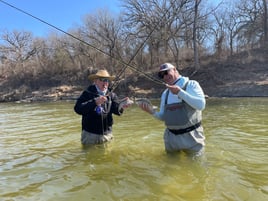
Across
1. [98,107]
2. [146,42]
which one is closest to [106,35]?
[146,42]

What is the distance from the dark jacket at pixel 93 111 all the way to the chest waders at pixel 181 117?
1526mm

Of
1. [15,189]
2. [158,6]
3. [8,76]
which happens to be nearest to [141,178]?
[15,189]

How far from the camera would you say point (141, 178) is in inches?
194

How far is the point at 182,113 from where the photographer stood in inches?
197

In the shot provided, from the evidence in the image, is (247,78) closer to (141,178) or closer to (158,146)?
(158,146)

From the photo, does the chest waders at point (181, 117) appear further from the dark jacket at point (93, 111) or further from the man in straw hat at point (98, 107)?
the dark jacket at point (93, 111)

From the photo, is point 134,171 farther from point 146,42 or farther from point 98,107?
point 146,42

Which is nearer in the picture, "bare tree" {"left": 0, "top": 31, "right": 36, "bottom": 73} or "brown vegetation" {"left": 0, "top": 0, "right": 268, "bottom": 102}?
"brown vegetation" {"left": 0, "top": 0, "right": 268, "bottom": 102}

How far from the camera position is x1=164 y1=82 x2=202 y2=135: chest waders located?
501 centimetres

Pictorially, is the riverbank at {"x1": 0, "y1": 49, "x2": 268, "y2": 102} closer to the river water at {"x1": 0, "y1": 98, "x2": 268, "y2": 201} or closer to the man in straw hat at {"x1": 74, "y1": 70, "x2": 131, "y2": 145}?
the river water at {"x1": 0, "y1": 98, "x2": 268, "y2": 201}

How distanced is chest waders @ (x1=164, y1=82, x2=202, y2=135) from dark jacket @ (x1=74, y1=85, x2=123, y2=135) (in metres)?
1.53

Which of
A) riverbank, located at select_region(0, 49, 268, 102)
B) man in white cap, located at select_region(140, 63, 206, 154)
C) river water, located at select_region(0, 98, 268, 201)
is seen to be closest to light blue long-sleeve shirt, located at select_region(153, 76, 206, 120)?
man in white cap, located at select_region(140, 63, 206, 154)

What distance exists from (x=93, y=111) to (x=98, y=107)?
0.13 metres

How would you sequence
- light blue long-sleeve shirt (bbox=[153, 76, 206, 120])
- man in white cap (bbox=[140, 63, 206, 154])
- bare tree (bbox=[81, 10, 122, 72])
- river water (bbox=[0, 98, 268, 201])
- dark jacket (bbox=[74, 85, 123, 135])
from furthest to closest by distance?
bare tree (bbox=[81, 10, 122, 72]) → dark jacket (bbox=[74, 85, 123, 135]) → man in white cap (bbox=[140, 63, 206, 154]) → light blue long-sleeve shirt (bbox=[153, 76, 206, 120]) → river water (bbox=[0, 98, 268, 201])
